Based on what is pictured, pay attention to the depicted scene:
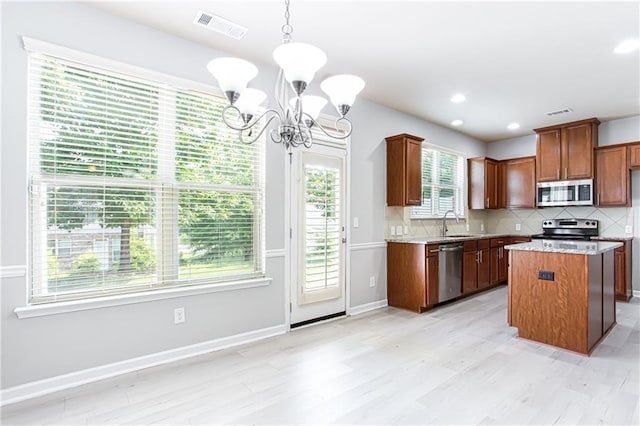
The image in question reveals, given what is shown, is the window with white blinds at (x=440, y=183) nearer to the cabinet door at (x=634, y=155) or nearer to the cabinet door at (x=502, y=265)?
the cabinet door at (x=502, y=265)

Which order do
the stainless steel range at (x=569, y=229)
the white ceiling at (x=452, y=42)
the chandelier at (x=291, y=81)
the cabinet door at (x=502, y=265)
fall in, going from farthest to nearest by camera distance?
the cabinet door at (x=502, y=265)
the stainless steel range at (x=569, y=229)
the white ceiling at (x=452, y=42)
the chandelier at (x=291, y=81)

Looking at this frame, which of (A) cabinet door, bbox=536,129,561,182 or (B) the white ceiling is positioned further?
(A) cabinet door, bbox=536,129,561,182

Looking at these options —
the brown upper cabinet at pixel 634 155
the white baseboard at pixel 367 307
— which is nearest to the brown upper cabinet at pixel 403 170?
the white baseboard at pixel 367 307

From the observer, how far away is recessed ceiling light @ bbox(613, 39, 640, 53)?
9.53 feet

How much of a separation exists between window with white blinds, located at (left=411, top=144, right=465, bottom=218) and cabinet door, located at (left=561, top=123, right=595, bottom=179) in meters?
1.53

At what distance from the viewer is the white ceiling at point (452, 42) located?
8.11 ft

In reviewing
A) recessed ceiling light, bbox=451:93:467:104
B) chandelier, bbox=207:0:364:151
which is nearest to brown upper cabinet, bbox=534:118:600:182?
recessed ceiling light, bbox=451:93:467:104

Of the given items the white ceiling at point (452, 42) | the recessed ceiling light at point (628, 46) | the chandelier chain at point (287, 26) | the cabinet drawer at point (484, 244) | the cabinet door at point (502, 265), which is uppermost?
the white ceiling at point (452, 42)

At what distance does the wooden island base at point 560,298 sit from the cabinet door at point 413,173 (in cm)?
145

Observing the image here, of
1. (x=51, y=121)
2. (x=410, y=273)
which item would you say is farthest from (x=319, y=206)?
(x=51, y=121)

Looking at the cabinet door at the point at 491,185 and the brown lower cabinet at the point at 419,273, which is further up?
the cabinet door at the point at 491,185

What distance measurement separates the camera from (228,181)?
318 cm

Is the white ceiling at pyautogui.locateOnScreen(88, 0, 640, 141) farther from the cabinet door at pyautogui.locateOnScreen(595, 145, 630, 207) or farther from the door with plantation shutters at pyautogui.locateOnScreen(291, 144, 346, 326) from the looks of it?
the door with plantation shutters at pyautogui.locateOnScreen(291, 144, 346, 326)

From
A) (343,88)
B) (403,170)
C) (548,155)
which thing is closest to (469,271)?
(403,170)
